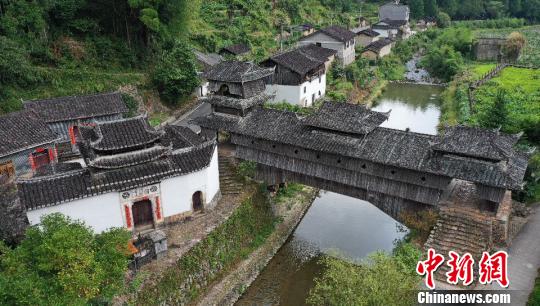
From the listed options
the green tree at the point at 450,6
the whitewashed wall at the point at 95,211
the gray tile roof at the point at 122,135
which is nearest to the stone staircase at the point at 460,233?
the gray tile roof at the point at 122,135

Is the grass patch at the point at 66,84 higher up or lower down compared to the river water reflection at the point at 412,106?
higher up

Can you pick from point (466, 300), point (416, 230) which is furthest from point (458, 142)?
point (466, 300)

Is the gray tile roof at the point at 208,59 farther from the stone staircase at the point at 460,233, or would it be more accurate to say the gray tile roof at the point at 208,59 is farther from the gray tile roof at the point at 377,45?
the stone staircase at the point at 460,233

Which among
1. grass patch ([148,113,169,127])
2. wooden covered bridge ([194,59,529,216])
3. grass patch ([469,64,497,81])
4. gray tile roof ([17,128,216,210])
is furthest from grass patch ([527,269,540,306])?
grass patch ([469,64,497,81])

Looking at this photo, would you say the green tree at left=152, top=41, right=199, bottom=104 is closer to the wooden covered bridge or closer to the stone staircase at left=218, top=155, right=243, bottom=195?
the wooden covered bridge

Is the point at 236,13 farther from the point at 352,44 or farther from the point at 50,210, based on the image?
the point at 50,210

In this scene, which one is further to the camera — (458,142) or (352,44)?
(352,44)

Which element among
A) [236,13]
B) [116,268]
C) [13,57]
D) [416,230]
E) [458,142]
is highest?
[236,13]

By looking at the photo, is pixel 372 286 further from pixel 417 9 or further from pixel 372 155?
pixel 417 9
